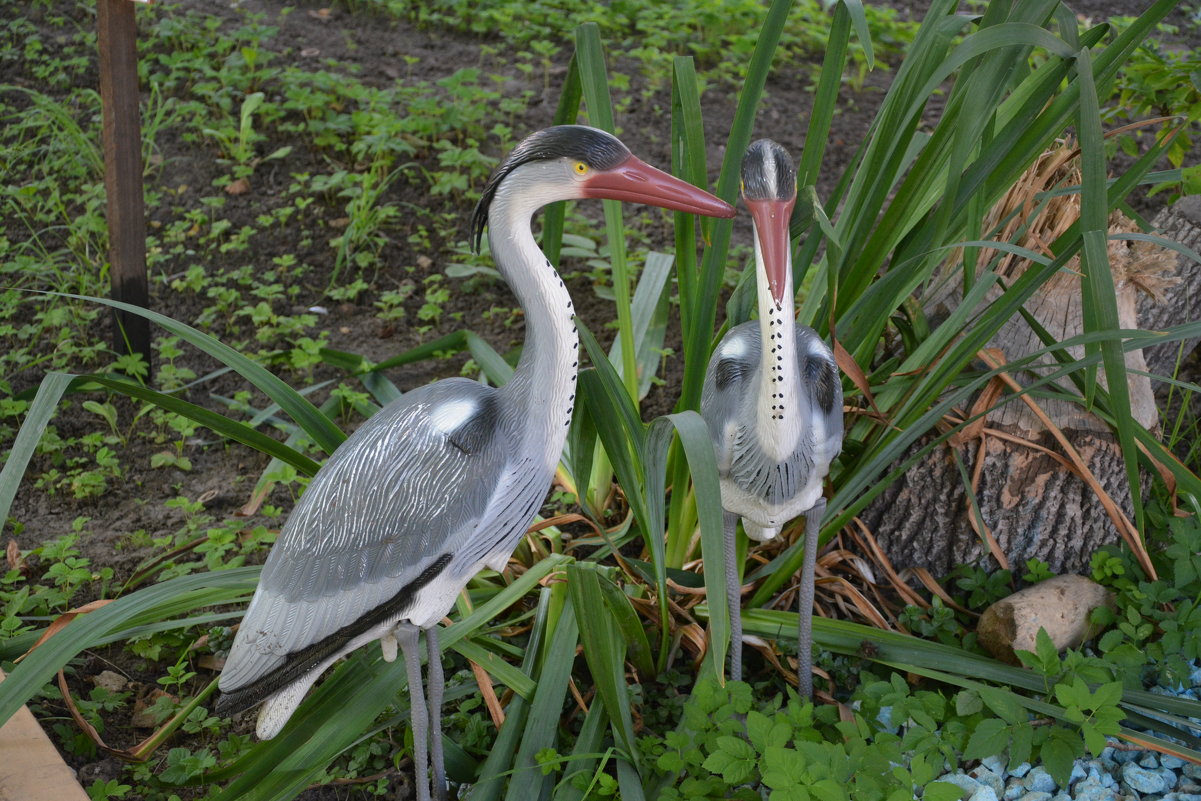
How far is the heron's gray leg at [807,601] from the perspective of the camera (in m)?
1.98

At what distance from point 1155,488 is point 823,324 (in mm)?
913

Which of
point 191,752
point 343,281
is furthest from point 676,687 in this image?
point 343,281

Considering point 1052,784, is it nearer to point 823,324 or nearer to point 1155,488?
point 1155,488

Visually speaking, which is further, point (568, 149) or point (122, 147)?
point (122, 147)

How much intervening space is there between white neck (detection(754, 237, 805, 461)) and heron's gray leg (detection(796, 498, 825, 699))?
0.80 ft

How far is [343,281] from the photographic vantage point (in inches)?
143

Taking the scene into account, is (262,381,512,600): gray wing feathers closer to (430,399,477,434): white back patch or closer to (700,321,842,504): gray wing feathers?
(430,399,477,434): white back patch

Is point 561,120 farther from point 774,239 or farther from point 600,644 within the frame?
point 600,644

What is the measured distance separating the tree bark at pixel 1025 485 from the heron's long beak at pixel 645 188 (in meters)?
1.01

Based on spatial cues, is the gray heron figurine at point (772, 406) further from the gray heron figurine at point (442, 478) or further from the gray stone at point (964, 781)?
the gray stone at point (964, 781)

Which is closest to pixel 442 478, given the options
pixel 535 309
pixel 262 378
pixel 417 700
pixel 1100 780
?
pixel 535 309

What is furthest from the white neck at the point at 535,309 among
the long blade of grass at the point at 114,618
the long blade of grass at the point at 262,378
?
the long blade of grass at the point at 114,618

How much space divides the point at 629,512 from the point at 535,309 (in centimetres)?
108

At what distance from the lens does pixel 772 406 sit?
173cm
